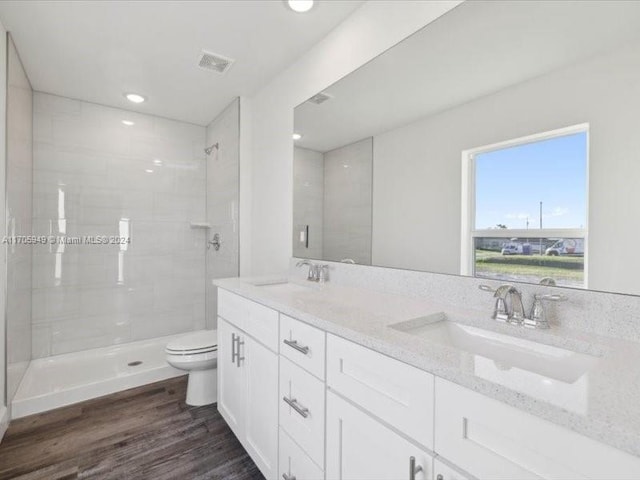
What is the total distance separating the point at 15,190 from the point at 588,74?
10.2 feet

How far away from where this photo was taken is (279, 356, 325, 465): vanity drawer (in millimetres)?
1118

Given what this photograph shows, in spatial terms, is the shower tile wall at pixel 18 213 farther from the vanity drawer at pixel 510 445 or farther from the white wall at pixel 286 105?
the vanity drawer at pixel 510 445

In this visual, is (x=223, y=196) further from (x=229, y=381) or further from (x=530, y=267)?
(x=530, y=267)

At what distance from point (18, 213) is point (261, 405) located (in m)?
2.23

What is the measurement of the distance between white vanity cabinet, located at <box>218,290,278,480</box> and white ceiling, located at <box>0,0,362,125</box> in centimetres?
158

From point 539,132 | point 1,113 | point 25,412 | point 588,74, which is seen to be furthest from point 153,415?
point 588,74

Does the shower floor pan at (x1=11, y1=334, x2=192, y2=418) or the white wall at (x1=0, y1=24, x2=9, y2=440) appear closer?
the white wall at (x1=0, y1=24, x2=9, y2=440)

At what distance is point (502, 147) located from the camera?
1235 mm

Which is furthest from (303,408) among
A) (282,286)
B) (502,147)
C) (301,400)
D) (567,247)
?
(502,147)

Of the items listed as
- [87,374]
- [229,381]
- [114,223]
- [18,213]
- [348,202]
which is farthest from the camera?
[114,223]

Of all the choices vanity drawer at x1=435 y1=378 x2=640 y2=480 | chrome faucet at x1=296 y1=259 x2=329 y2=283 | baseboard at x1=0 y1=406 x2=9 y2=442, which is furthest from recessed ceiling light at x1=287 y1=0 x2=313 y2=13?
baseboard at x1=0 y1=406 x2=9 y2=442

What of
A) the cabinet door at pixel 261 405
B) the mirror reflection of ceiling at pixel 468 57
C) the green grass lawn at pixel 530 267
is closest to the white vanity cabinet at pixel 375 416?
the cabinet door at pixel 261 405

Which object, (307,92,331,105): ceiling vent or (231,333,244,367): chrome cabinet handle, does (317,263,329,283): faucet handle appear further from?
(307,92,331,105): ceiling vent

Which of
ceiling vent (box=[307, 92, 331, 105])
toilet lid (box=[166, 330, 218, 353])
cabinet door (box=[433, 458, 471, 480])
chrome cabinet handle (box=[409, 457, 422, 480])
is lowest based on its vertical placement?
toilet lid (box=[166, 330, 218, 353])
